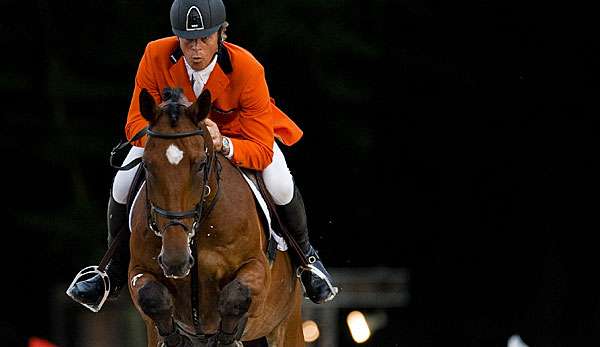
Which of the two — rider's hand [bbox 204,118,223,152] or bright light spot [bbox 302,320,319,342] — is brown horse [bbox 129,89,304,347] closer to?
rider's hand [bbox 204,118,223,152]


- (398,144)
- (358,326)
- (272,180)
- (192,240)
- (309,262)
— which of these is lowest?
(358,326)

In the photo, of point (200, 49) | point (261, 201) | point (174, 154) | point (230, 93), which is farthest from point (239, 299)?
point (200, 49)

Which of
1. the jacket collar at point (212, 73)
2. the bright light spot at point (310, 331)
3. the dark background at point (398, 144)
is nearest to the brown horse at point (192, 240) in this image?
the jacket collar at point (212, 73)

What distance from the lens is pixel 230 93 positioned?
7.85m

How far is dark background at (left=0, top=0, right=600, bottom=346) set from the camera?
13.5 meters

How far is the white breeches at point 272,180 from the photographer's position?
810cm

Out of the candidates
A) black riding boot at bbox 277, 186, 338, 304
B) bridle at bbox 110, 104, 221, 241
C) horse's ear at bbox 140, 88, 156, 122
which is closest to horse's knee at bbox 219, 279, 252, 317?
bridle at bbox 110, 104, 221, 241

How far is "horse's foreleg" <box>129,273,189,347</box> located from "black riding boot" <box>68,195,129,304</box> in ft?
2.65

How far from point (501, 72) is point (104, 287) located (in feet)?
22.5

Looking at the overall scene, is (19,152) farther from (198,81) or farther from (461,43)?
(198,81)

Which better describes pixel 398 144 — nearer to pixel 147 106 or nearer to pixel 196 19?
pixel 196 19

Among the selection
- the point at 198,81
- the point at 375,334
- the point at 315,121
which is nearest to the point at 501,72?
the point at 315,121

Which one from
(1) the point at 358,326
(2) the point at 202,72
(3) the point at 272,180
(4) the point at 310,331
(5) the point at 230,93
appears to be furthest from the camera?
(1) the point at 358,326

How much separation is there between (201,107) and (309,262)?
74.0 inches
